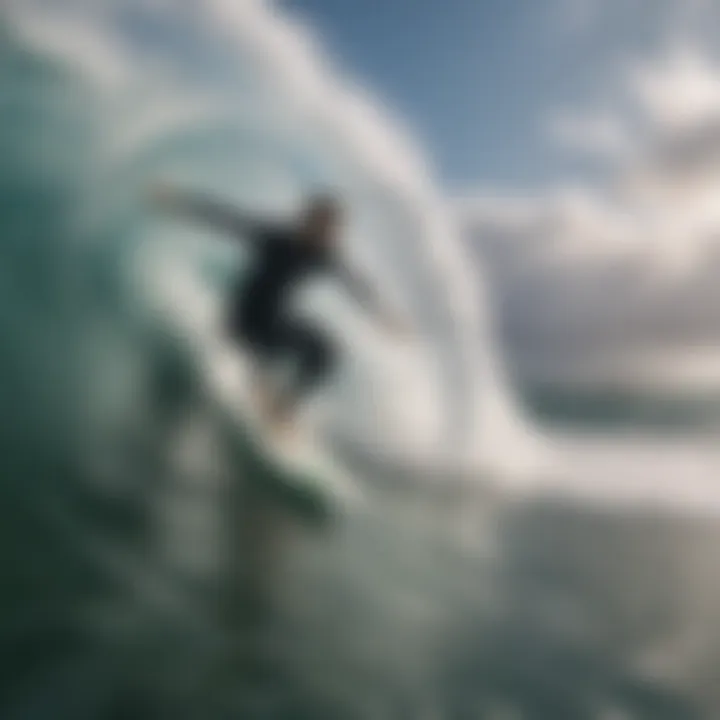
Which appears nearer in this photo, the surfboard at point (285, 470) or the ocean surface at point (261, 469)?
the ocean surface at point (261, 469)

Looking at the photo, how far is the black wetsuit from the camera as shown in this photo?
1891 mm

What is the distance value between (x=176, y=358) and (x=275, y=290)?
209mm

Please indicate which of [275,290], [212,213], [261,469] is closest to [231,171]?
[212,213]

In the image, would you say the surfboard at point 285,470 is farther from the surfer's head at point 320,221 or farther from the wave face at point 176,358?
the surfer's head at point 320,221

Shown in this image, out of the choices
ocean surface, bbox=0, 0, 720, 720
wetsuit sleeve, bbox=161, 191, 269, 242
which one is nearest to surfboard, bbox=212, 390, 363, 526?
ocean surface, bbox=0, 0, 720, 720

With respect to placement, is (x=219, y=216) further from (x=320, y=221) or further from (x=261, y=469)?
(x=261, y=469)

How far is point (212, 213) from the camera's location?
190cm

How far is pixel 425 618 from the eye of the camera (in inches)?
72.3

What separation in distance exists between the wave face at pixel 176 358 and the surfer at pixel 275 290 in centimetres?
4

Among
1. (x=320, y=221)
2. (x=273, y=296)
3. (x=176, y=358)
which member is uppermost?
(x=320, y=221)

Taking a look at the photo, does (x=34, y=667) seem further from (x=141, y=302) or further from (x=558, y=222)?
(x=558, y=222)

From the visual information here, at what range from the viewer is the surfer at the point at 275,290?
1891 millimetres

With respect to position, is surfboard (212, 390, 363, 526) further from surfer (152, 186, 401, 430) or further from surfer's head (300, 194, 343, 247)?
surfer's head (300, 194, 343, 247)

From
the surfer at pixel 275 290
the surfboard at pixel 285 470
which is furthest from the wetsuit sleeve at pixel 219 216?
the surfboard at pixel 285 470
